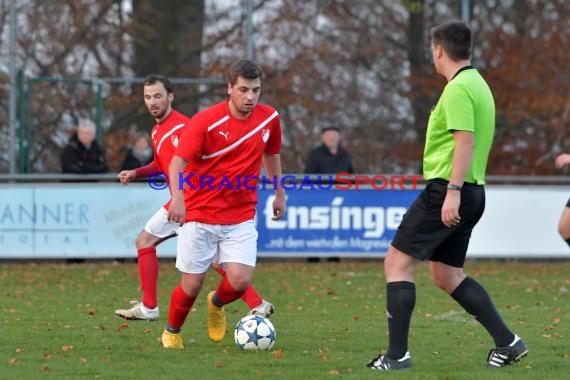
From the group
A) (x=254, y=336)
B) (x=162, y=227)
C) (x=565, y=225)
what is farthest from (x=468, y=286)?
(x=565, y=225)

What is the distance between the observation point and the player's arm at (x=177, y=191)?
763cm

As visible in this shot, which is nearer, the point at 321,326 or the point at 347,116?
the point at 321,326

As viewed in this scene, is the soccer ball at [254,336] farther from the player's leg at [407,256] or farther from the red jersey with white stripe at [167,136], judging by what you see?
the red jersey with white stripe at [167,136]

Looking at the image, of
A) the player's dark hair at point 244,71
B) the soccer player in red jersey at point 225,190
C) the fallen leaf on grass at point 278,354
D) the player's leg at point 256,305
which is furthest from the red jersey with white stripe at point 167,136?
the fallen leaf on grass at point 278,354

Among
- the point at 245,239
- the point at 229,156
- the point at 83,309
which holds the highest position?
the point at 229,156

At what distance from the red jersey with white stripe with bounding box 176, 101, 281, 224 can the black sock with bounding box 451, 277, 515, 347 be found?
168cm

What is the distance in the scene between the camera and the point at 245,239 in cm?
820

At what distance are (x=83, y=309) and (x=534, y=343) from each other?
4.36 meters

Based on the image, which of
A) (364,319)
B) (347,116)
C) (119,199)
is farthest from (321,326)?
(347,116)

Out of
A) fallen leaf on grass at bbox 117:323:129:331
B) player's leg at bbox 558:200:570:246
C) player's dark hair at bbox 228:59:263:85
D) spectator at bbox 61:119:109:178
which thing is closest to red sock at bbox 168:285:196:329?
fallen leaf on grass at bbox 117:323:129:331

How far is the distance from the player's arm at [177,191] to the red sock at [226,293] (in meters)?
0.79

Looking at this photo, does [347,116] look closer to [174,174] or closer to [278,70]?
[278,70]

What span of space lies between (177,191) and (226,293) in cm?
102

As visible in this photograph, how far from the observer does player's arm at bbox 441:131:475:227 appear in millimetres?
6809
